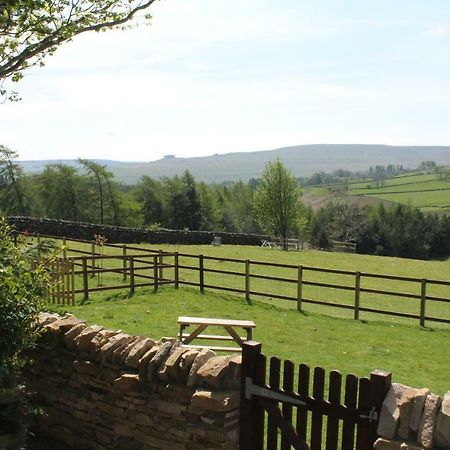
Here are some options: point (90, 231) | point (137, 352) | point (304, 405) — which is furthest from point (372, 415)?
point (90, 231)

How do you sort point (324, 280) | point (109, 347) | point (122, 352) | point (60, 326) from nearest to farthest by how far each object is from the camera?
1. point (122, 352)
2. point (109, 347)
3. point (60, 326)
4. point (324, 280)

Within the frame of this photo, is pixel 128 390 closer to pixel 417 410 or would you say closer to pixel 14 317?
pixel 14 317

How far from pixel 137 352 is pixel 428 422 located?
10.4 ft

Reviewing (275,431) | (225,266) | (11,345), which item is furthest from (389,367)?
(225,266)

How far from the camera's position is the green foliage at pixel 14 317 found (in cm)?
570

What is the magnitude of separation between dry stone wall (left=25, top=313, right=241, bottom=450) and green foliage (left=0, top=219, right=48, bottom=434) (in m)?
0.46

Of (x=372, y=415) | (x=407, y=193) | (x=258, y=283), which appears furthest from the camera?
(x=407, y=193)

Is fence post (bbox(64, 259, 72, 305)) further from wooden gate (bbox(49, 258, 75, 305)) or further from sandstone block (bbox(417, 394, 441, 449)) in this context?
sandstone block (bbox(417, 394, 441, 449))

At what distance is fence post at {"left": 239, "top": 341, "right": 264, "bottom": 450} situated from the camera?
5062mm

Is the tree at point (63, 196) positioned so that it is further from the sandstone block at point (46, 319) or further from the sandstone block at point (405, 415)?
the sandstone block at point (405, 415)

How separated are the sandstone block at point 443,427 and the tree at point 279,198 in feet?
148

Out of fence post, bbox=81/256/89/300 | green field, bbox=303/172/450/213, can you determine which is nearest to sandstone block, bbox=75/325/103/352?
fence post, bbox=81/256/89/300

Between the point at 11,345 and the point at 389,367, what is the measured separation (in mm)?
6454

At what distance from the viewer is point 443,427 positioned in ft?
13.1
